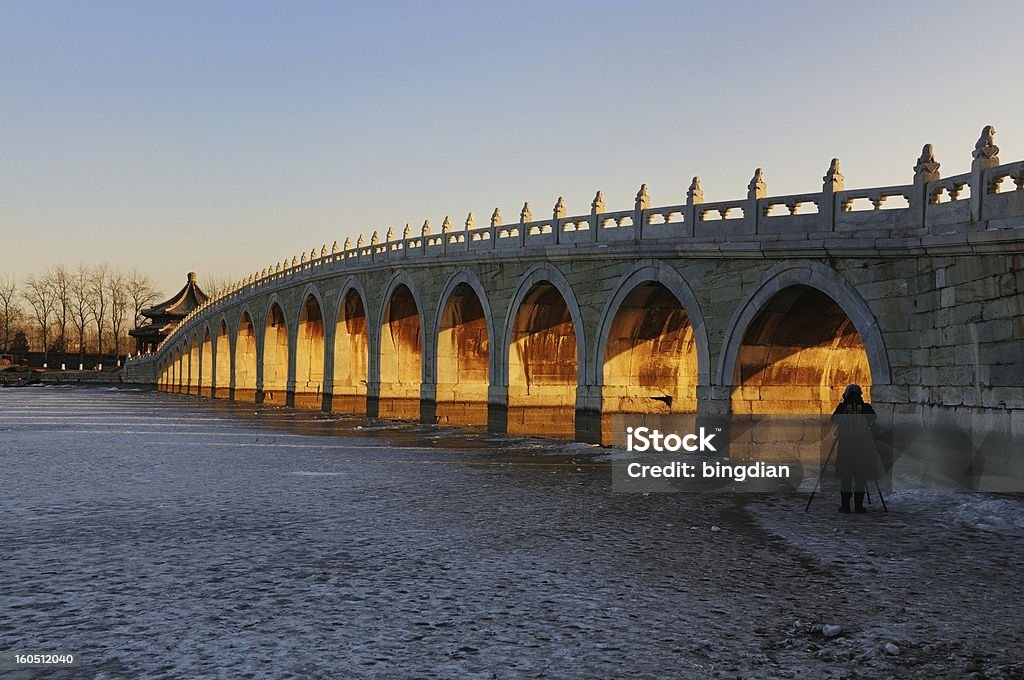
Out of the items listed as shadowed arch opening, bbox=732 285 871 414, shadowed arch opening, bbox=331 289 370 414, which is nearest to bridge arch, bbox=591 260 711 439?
shadowed arch opening, bbox=732 285 871 414

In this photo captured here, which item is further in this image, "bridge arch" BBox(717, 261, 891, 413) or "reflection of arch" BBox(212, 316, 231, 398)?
"reflection of arch" BBox(212, 316, 231, 398)

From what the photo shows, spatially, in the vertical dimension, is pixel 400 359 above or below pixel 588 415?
above

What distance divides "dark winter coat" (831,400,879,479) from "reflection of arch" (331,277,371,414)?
29.9 meters

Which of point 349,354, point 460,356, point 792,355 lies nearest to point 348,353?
point 349,354

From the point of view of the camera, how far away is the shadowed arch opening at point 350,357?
1581 inches

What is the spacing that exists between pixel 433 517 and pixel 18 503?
5.81 metres

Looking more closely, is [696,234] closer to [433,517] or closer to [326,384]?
[433,517]

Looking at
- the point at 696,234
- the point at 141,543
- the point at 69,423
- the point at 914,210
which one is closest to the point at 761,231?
the point at 696,234

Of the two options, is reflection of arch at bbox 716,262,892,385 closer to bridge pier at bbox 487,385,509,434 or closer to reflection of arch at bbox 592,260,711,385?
reflection of arch at bbox 592,260,711,385

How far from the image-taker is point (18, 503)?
40.1 feet

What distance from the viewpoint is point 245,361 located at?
5822 centimetres

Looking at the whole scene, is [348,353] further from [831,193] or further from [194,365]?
[194,365]

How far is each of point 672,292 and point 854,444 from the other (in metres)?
10.6

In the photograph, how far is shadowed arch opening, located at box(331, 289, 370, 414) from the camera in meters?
40.2
